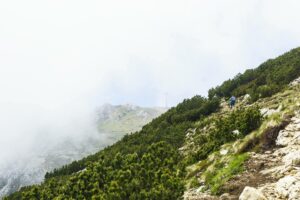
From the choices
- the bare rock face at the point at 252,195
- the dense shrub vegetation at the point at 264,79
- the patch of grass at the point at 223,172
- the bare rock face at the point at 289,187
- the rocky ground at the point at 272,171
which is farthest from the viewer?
the dense shrub vegetation at the point at 264,79

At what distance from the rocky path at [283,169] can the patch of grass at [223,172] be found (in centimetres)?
68

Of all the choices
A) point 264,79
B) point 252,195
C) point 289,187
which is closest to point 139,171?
point 252,195

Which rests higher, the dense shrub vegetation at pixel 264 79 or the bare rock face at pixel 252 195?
the dense shrub vegetation at pixel 264 79

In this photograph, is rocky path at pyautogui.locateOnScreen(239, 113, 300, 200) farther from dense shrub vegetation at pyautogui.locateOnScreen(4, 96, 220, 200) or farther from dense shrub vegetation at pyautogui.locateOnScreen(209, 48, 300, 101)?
dense shrub vegetation at pyautogui.locateOnScreen(209, 48, 300, 101)

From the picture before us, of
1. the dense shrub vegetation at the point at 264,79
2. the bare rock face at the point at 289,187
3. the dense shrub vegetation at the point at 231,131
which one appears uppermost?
the dense shrub vegetation at the point at 264,79

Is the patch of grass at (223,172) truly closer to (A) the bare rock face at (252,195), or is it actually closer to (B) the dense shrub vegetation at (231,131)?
(A) the bare rock face at (252,195)

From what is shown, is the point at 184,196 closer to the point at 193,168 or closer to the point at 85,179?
the point at 193,168

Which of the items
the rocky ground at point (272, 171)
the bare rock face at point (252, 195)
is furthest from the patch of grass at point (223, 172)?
the bare rock face at point (252, 195)

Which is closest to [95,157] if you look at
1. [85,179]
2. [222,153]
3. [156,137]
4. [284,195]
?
[156,137]

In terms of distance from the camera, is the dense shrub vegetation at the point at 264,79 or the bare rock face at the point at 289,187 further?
the dense shrub vegetation at the point at 264,79

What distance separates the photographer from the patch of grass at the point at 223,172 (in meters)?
14.0

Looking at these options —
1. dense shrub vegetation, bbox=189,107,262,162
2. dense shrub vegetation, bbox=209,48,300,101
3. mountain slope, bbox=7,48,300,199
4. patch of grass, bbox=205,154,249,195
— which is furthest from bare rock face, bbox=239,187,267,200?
dense shrub vegetation, bbox=209,48,300,101

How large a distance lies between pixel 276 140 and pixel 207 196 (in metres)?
3.51

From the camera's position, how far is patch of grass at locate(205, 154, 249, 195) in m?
14.0
